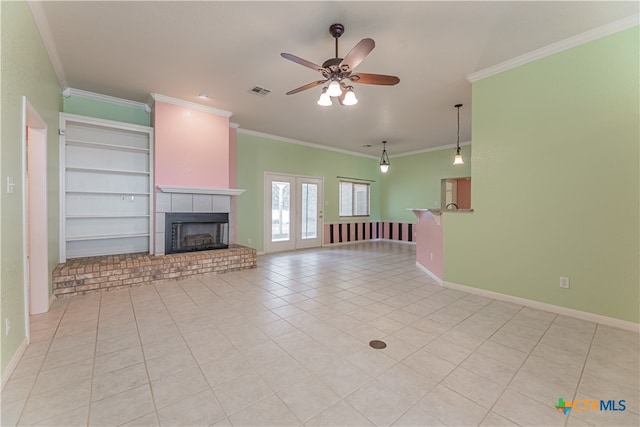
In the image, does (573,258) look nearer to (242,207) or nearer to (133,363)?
(133,363)

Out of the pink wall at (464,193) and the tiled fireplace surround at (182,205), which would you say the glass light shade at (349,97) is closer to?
the tiled fireplace surround at (182,205)

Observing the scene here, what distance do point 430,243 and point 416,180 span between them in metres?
4.14

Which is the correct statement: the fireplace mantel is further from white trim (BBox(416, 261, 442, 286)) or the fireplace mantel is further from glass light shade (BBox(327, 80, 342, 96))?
white trim (BBox(416, 261, 442, 286))

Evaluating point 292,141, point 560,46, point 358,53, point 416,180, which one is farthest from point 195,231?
point 416,180

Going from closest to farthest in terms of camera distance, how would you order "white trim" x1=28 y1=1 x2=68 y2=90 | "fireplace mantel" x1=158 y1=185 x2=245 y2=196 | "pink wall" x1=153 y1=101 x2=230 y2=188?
"white trim" x1=28 y1=1 x2=68 y2=90 → "fireplace mantel" x1=158 y1=185 x2=245 y2=196 → "pink wall" x1=153 y1=101 x2=230 y2=188

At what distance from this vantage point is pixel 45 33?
9.23 ft

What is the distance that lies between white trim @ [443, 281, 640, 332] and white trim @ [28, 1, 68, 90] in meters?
5.48

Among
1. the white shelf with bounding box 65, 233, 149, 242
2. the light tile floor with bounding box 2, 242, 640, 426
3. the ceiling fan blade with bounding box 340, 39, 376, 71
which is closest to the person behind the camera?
the light tile floor with bounding box 2, 242, 640, 426

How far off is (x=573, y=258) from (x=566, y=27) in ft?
7.71

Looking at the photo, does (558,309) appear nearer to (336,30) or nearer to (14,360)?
(336,30)

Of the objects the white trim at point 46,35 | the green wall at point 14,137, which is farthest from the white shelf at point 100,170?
the green wall at point 14,137

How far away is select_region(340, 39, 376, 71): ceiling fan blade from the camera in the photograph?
220cm

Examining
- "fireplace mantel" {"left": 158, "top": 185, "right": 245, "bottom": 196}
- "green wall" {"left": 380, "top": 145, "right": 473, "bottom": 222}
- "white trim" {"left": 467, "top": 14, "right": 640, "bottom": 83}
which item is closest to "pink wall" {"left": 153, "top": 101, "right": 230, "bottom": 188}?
"fireplace mantel" {"left": 158, "top": 185, "right": 245, "bottom": 196}

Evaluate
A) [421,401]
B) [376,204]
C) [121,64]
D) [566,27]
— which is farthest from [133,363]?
[376,204]
